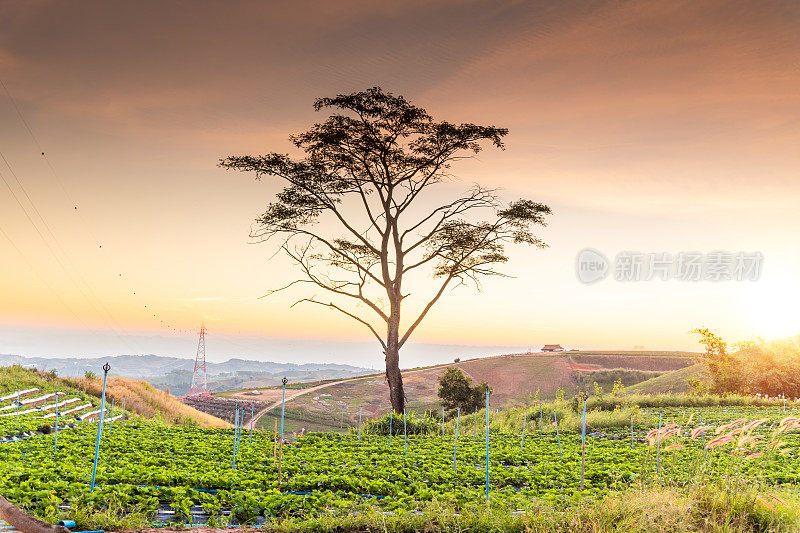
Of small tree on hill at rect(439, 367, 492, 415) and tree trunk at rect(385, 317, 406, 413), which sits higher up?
tree trunk at rect(385, 317, 406, 413)

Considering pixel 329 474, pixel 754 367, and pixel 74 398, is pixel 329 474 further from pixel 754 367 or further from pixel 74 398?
pixel 754 367

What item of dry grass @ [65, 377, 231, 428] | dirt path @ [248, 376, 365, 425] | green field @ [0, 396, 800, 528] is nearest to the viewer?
green field @ [0, 396, 800, 528]

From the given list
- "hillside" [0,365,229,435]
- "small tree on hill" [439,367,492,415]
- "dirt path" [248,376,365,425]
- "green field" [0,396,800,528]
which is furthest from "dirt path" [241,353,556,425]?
"green field" [0,396,800,528]

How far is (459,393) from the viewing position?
1272 inches

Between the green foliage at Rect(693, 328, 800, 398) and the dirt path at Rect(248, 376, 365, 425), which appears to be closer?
the green foliage at Rect(693, 328, 800, 398)

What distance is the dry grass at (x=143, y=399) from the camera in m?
25.4

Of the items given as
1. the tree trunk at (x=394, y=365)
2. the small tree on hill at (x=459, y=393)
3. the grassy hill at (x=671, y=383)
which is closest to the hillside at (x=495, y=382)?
the grassy hill at (x=671, y=383)

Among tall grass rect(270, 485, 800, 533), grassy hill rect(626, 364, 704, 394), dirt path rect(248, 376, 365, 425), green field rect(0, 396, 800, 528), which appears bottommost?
dirt path rect(248, 376, 365, 425)

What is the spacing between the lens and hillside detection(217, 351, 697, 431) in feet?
144

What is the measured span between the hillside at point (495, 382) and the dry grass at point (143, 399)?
10558 millimetres

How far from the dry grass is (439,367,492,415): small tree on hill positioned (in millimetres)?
12199

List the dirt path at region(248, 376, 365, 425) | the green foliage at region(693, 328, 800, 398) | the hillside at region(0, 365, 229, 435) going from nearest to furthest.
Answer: the hillside at region(0, 365, 229, 435), the green foliage at region(693, 328, 800, 398), the dirt path at region(248, 376, 365, 425)

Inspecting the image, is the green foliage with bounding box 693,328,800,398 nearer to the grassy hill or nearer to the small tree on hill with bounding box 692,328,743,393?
the small tree on hill with bounding box 692,328,743,393

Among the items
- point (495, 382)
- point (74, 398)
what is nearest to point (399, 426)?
point (74, 398)
